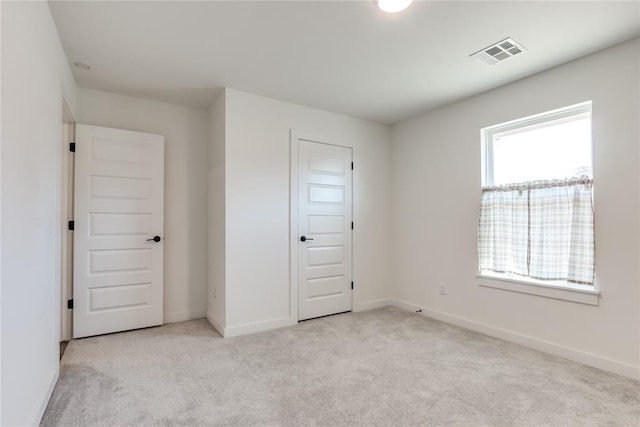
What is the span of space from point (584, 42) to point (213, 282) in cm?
392

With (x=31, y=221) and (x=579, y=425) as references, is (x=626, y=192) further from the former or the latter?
(x=31, y=221)

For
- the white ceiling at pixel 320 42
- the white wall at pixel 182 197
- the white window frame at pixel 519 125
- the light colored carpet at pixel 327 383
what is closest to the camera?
the light colored carpet at pixel 327 383

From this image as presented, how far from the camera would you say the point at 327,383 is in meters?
2.15

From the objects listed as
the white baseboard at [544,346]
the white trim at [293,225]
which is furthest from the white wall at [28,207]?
the white baseboard at [544,346]

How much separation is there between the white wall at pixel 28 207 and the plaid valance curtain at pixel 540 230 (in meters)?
3.54

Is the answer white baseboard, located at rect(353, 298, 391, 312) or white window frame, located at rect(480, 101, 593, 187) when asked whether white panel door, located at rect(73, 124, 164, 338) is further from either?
white window frame, located at rect(480, 101, 593, 187)

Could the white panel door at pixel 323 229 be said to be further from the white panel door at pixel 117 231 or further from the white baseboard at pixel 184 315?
the white panel door at pixel 117 231

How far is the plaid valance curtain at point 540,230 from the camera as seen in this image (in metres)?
2.50

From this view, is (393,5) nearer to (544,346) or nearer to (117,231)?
(544,346)

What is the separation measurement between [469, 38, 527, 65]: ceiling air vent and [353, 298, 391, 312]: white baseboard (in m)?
2.94

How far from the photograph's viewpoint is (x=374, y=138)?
13.8ft

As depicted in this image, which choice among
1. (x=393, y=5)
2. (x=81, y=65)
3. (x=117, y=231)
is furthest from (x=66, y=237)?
(x=393, y=5)

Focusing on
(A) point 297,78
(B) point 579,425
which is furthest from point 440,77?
(B) point 579,425

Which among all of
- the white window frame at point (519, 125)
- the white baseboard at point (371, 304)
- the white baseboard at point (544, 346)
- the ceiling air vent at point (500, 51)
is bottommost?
the white baseboard at point (371, 304)
